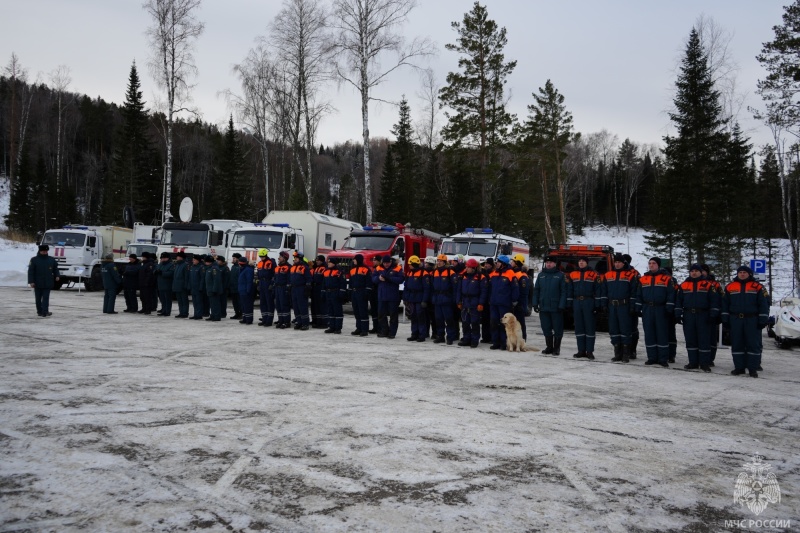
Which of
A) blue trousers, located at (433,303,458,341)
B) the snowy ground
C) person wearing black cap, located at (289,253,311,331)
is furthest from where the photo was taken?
person wearing black cap, located at (289,253,311,331)

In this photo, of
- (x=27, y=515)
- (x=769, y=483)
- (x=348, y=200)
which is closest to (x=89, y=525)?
(x=27, y=515)

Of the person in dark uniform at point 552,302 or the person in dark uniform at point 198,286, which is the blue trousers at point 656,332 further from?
the person in dark uniform at point 198,286

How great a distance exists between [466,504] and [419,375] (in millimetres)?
4688

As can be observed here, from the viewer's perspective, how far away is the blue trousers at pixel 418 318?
42.2 ft

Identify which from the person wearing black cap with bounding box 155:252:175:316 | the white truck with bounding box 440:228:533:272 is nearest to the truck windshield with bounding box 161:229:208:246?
the person wearing black cap with bounding box 155:252:175:316

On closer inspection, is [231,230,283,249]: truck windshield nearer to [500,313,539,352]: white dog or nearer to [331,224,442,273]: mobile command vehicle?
[331,224,442,273]: mobile command vehicle

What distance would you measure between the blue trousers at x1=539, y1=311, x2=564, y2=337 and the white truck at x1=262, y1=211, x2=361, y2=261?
11.8 metres

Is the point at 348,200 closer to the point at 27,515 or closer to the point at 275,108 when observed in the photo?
the point at 275,108

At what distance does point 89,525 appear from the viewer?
334 centimetres

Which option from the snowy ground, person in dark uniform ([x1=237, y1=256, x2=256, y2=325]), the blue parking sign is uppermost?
the blue parking sign

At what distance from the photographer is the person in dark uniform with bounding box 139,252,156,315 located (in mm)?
16828

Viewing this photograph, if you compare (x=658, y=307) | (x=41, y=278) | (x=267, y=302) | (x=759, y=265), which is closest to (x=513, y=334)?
(x=658, y=307)

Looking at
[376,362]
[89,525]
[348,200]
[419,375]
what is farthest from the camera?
[348,200]

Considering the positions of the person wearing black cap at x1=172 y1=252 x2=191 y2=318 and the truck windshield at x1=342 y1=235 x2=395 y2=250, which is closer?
the person wearing black cap at x1=172 y1=252 x2=191 y2=318
